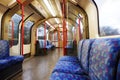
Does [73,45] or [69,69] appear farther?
[73,45]

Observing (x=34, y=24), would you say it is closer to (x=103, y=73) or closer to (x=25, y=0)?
(x=25, y=0)

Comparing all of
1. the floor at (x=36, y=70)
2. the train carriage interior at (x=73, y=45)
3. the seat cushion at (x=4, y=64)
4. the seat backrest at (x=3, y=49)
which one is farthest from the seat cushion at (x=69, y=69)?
the seat backrest at (x=3, y=49)

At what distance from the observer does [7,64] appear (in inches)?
126

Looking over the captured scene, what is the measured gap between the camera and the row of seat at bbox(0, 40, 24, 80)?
3072mm

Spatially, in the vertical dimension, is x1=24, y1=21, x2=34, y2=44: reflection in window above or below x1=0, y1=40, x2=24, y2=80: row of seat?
above

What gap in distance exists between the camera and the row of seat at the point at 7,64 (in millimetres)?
3072

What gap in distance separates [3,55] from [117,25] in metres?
3.28

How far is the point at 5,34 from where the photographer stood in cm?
438

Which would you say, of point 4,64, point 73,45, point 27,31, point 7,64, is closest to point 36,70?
point 7,64

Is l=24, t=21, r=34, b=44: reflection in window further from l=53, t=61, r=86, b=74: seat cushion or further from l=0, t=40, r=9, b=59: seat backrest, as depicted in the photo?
l=53, t=61, r=86, b=74: seat cushion

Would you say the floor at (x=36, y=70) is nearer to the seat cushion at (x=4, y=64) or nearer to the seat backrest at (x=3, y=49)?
the seat cushion at (x=4, y=64)

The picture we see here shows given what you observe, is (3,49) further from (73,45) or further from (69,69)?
(73,45)

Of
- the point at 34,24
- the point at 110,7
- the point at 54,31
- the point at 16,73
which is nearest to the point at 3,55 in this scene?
the point at 16,73

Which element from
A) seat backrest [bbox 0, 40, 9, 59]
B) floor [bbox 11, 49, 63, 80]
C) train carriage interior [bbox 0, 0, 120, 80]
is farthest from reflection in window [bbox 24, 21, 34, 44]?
seat backrest [bbox 0, 40, 9, 59]
